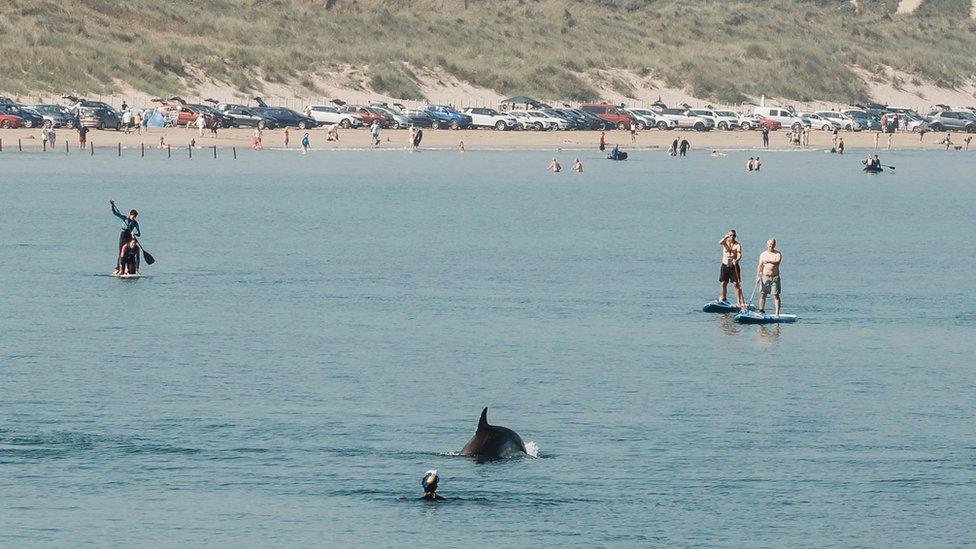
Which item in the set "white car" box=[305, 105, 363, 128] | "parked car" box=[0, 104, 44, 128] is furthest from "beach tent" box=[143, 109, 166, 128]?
"white car" box=[305, 105, 363, 128]

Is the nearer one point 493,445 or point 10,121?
point 493,445

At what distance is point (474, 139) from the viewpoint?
470 feet

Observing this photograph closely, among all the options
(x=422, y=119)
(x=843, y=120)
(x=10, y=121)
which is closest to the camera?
(x=10, y=121)

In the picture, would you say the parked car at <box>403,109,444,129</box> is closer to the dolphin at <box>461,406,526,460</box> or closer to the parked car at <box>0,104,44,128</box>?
the parked car at <box>0,104,44,128</box>

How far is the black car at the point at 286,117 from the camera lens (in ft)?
452

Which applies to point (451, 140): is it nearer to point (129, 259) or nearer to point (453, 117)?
point (453, 117)

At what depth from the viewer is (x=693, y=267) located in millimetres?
62781

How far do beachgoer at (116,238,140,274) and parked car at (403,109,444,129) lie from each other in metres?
88.6

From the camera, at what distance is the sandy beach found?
13000 cm

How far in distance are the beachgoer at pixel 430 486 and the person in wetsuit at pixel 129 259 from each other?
2763 cm

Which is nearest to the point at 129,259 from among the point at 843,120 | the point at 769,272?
the point at 769,272

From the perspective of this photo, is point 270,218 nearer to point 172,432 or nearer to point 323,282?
point 323,282

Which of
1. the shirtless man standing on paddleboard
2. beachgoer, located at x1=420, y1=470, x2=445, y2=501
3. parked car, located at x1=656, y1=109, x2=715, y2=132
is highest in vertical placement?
parked car, located at x1=656, y1=109, x2=715, y2=132

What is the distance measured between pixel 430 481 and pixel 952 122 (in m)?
150
